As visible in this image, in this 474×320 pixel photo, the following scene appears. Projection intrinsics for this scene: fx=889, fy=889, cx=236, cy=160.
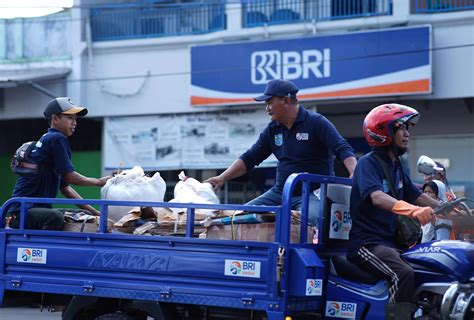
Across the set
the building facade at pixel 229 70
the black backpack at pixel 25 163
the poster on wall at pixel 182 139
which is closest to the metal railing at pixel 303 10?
the building facade at pixel 229 70

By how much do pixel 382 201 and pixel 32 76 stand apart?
1578 centimetres

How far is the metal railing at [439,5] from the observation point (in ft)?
57.5

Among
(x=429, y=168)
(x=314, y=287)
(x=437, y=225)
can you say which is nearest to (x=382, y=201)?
(x=314, y=287)

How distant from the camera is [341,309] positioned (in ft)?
20.1

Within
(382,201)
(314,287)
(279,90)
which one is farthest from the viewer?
(279,90)

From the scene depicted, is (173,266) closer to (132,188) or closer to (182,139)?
(132,188)

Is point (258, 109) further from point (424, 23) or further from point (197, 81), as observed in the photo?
point (424, 23)

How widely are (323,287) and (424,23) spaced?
1222 centimetres

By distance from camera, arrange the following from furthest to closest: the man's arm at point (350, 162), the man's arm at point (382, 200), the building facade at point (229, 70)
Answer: the building facade at point (229, 70) < the man's arm at point (350, 162) < the man's arm at point (382, 200)

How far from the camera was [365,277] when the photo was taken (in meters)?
6.07

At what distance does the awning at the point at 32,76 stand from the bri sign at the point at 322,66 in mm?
3389

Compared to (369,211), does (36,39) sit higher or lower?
higher

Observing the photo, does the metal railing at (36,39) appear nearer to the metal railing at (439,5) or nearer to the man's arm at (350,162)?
the metal railing at (439,5)

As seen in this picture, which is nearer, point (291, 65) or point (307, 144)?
point (307, 144)
